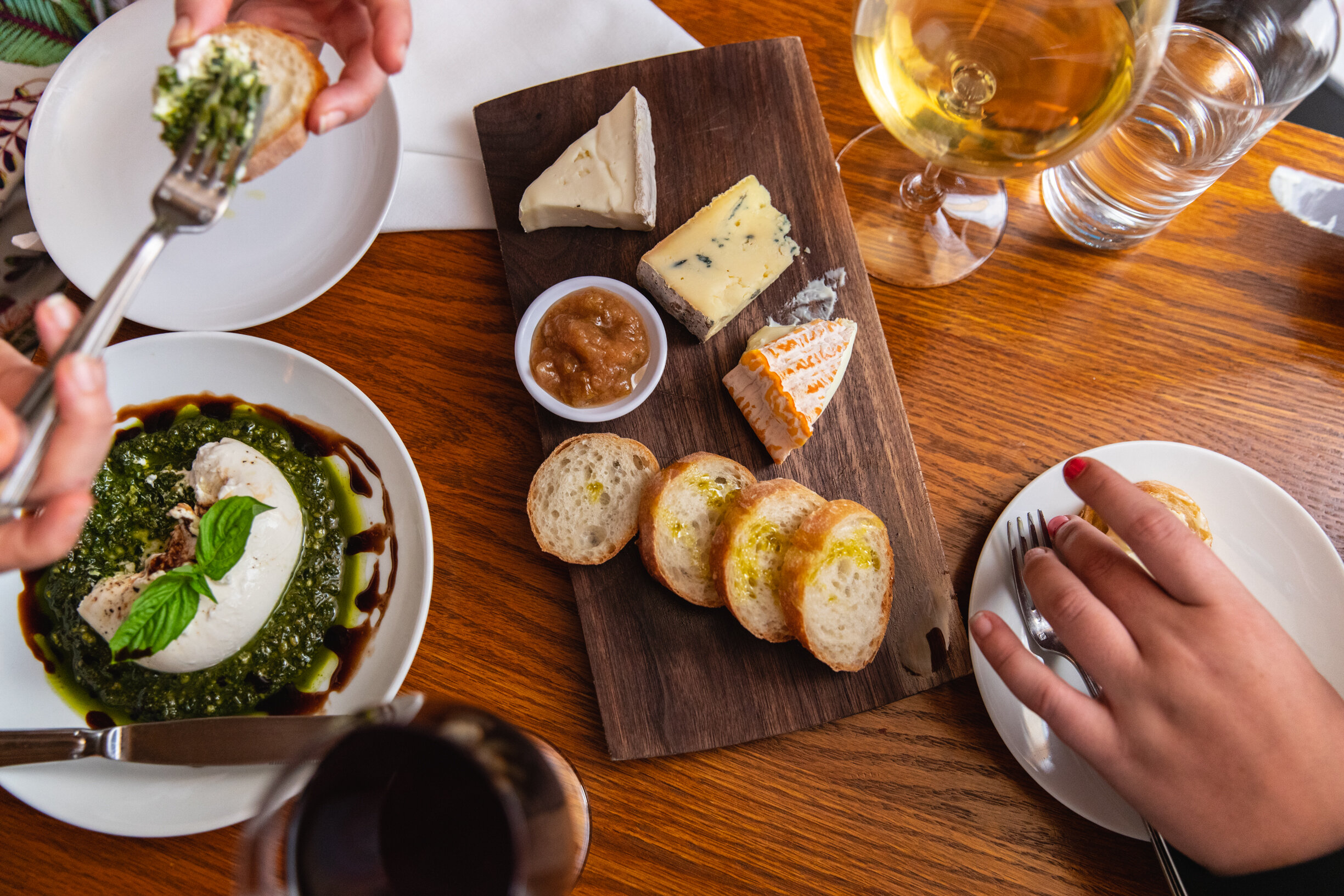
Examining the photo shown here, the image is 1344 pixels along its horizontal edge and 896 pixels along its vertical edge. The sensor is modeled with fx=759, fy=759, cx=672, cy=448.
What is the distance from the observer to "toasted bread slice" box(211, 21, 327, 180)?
4.83 feet

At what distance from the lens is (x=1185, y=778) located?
1.51 m

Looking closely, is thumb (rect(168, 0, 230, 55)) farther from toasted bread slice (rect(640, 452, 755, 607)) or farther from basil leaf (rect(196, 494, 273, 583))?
toasted bread slice (rect(640, 452, 755, 607))

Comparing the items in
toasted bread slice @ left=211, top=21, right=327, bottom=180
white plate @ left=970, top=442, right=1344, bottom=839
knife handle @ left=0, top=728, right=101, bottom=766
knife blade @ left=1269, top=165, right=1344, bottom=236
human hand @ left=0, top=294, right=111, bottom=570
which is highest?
toasted bread slice @ left=211, top=21, right=327, bottom=180

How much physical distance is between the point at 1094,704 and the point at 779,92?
172cm

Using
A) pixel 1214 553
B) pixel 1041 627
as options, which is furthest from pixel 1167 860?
pixel 1214 553

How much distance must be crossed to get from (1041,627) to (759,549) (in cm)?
68

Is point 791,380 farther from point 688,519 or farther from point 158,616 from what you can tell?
point 158,616

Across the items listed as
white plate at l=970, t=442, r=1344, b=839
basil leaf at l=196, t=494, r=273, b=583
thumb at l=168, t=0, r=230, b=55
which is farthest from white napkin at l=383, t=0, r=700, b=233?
white plate at l=970, t=442, r=1344, b=839

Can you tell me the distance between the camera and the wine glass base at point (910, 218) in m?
2.06

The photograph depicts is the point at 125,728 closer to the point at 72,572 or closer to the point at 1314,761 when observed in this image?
the point at 72,572

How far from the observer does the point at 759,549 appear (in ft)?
6.06

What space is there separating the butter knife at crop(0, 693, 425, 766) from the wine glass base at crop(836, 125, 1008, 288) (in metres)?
1.76

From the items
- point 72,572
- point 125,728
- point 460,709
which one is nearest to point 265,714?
point 125,728

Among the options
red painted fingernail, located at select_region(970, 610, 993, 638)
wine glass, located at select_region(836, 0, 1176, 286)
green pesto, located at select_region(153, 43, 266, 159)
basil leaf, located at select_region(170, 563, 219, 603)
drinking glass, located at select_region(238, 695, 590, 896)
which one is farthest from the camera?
red painted fingernail, located at select_region(970, 610, 993, 638)
